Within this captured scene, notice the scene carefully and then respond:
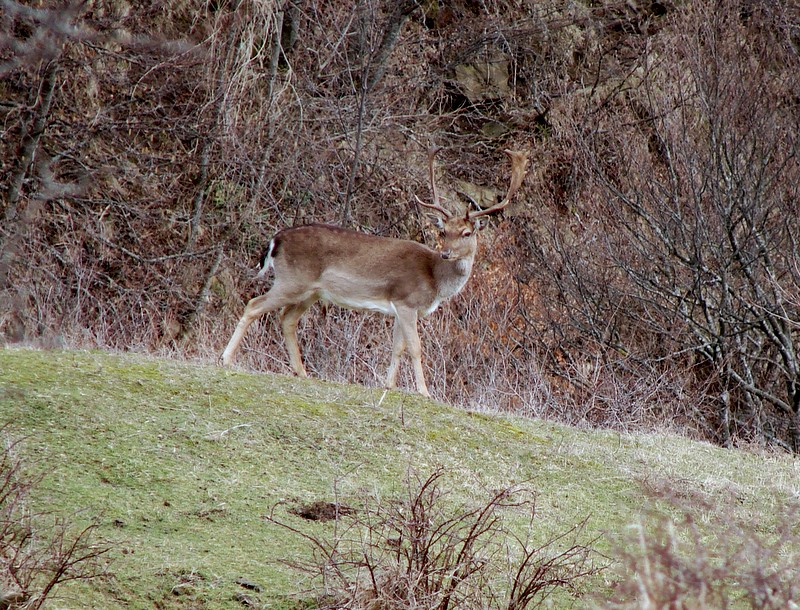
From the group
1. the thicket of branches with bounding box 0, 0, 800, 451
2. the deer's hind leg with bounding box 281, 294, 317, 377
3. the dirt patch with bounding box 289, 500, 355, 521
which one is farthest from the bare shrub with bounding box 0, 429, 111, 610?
the thicket of branches with bounding box 0, 0, 800, 451

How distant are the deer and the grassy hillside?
1.87m

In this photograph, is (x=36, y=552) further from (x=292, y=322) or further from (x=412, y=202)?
(x=412, y=202)

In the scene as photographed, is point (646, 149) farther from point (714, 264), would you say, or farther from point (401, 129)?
point (401, 129)

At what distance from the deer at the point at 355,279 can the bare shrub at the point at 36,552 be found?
5171mm

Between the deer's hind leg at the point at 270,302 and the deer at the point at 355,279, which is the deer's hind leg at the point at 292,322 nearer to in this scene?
the deer at the point at 355,279

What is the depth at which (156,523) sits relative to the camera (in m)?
5.75

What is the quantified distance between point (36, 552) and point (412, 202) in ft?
50.6

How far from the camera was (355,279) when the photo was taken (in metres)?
10.9

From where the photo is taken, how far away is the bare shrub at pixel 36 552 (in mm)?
4590

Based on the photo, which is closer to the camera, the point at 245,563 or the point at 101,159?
the point at 245,563

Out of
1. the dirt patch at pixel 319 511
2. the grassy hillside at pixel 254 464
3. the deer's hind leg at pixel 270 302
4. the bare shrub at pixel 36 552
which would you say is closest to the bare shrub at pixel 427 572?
the grassy hillside at pixel 254 464

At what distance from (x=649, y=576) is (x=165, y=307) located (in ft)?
50.1

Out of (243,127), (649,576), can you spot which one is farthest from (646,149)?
(649,576)

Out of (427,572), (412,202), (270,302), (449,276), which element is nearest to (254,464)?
(427,572)
